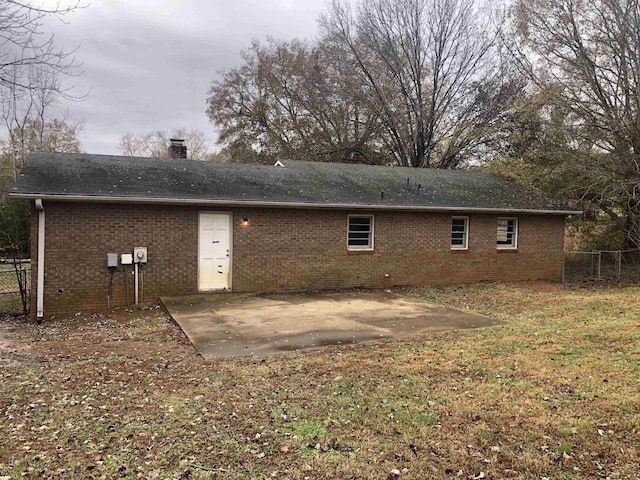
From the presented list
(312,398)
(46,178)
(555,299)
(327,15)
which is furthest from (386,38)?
(312,398)

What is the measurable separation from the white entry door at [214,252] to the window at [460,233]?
692 cm

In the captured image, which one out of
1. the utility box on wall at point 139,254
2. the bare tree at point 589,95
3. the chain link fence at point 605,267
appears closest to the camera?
the utility box on wall at point 139,254

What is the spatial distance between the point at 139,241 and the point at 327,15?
23.1m

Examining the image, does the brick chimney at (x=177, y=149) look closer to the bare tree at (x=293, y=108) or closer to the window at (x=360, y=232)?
the window at (x=360, y=232)

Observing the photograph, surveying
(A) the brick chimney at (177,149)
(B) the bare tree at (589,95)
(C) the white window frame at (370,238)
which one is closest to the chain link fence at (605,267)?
(B) the bare tree at (589,95)

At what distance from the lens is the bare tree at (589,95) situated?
49.2ft

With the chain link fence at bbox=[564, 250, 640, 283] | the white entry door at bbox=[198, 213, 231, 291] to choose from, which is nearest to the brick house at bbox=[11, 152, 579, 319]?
the white entry door at bbox=[198, 213, 231, 291]

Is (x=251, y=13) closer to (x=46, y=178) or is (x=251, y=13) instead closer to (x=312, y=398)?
(x=46, y=178)

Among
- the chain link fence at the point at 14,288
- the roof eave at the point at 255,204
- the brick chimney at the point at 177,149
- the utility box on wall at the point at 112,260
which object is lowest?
the chain link fence at the point at 14,288

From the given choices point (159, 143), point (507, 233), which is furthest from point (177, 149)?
point (159, 143)

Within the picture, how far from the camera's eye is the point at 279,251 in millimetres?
12016

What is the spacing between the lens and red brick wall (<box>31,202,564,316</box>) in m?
9.99

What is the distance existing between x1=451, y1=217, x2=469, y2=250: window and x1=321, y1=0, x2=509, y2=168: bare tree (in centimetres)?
1386

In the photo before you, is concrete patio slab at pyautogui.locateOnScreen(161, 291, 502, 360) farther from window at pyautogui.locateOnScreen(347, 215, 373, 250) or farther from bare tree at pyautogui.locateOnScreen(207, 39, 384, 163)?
bare tree at pyautogui.locateOnScreen(207, 39, 384, 163)
